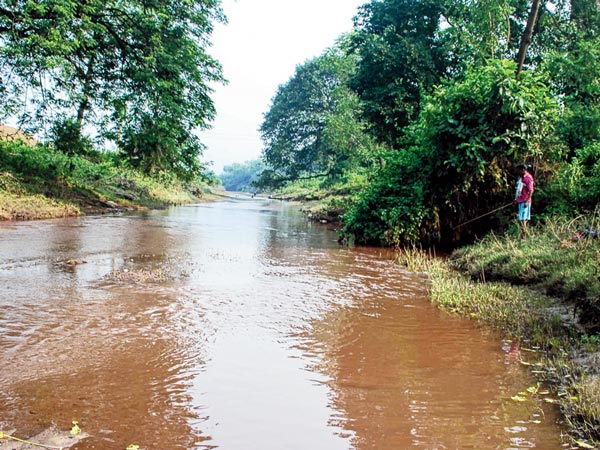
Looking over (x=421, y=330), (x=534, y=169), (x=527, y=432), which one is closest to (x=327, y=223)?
(x=534, y=169)

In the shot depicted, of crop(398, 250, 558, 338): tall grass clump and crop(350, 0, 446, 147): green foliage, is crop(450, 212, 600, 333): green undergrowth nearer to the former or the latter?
crop(398, 250, 558, 338): tall grass clump

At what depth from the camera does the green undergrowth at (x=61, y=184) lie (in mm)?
17297

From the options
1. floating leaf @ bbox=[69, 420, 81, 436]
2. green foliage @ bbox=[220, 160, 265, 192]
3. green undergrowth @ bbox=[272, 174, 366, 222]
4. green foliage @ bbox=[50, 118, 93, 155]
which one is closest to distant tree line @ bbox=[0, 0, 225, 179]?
green foliage @ bbox=[50, 118, 93, 155]

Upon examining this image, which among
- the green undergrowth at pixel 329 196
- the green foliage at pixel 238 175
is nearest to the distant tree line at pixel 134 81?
the green undergrowth at pixel 329 196

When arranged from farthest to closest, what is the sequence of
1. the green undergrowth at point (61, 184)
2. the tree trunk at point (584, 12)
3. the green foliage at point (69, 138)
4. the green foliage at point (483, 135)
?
the green foliage at point (69, 138), the green undergrowth at point (61, 184), the tree trunk at point (584, 12), the green foliage at point (483, 135)

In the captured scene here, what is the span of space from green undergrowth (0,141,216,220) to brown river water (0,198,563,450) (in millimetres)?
9362

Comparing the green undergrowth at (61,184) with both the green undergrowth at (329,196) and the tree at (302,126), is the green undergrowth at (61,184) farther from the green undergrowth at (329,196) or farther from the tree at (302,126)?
the tree at (302,126)

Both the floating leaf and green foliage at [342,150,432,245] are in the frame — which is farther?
green foliage at [342,150,432,245]

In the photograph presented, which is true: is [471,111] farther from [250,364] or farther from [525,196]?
[250,364]

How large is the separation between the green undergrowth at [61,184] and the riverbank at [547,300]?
44.0 feet

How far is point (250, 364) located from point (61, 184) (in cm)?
1886

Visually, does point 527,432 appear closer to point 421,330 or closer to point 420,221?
point 421,330

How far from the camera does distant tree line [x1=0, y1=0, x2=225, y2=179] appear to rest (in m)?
18.0

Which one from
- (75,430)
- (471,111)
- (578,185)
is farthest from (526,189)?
(75,430)
